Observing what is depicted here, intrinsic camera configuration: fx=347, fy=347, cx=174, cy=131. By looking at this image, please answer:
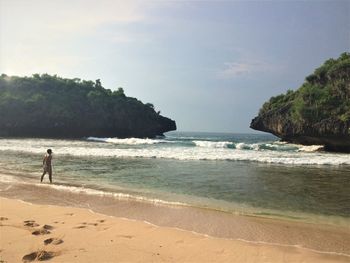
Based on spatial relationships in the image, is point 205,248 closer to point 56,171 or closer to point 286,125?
point 56,171

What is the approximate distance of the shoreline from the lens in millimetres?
6234

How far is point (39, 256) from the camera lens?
5043mm

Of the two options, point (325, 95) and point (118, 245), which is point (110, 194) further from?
point (325, 95)

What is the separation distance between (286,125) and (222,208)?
3137cm

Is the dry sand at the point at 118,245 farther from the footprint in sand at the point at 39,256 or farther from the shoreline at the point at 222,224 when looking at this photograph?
the shoreline at the point at 222,224

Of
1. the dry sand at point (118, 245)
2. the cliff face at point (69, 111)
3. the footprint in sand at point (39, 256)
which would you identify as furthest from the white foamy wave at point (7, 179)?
the cliff face at point (69, 111)

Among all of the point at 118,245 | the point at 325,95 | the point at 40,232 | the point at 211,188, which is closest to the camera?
the point at 118,245

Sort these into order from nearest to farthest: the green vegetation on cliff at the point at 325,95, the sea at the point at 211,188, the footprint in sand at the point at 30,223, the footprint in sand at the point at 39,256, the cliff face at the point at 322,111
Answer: the footprint in sand at the point at 39,256
the footprint in sand at the point at 30,223
the sea at the point at 211,188
the cliff face at the point at 322,111
the green vegetation on cliff at the point at 325,95

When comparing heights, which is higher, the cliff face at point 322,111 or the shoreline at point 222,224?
the cliff face at point 322,111

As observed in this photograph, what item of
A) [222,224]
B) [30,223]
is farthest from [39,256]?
[222,224]

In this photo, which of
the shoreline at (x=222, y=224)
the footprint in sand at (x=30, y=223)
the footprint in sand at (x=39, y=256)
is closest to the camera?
the footprint in sand at (x=39, y=256)

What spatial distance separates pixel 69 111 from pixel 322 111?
46.9 meters

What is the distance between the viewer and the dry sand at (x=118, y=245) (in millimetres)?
5168

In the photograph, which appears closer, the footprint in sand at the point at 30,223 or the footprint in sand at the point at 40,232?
the footprint in sand at the point at 40,232
